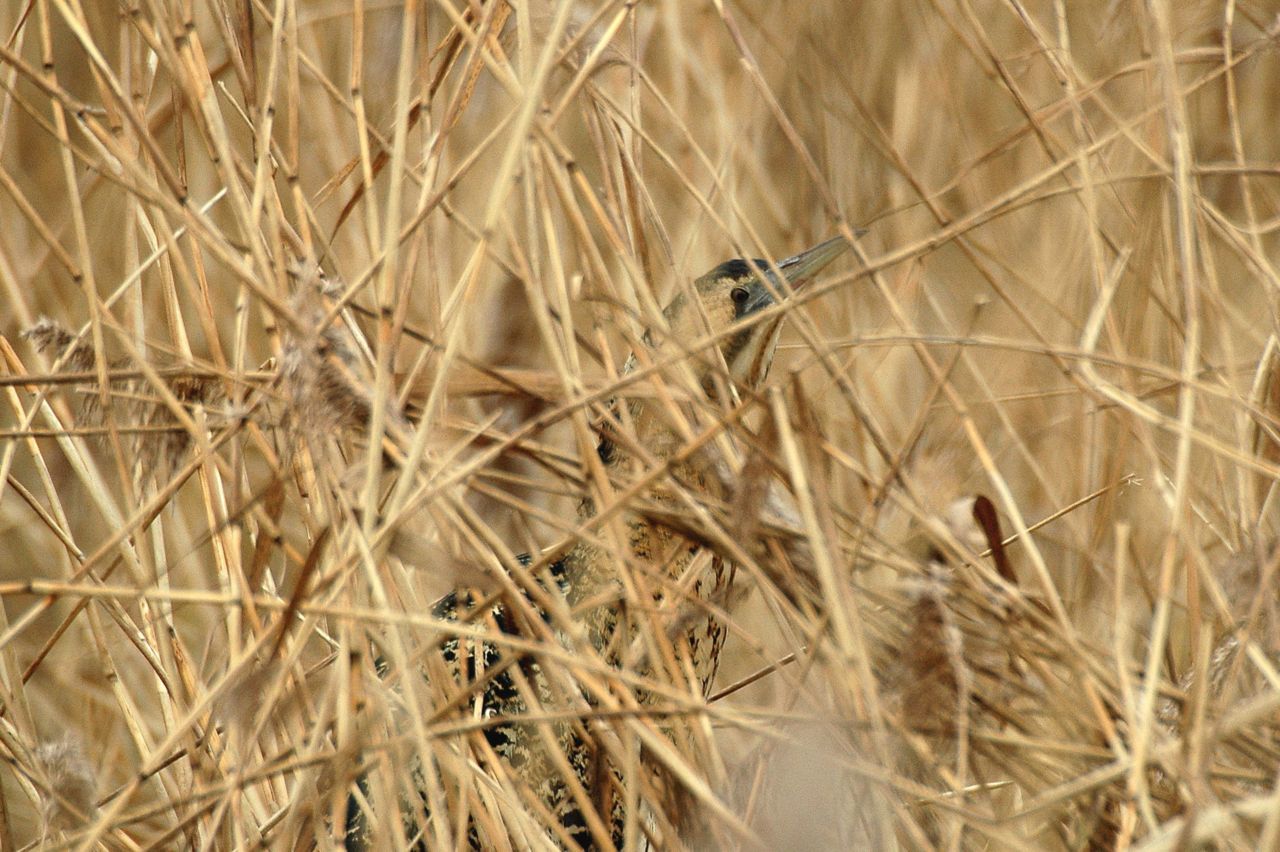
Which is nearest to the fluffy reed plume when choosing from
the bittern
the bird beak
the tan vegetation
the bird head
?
the tan vegetation

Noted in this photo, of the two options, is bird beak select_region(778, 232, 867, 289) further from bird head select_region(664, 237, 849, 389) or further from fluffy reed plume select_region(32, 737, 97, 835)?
fluffy reed plume select_region(32, 737, 97, 835)

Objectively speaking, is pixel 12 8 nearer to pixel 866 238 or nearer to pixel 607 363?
pixel 866 238

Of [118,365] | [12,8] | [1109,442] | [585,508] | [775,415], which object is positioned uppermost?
[12,8]

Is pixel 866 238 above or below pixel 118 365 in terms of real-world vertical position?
below

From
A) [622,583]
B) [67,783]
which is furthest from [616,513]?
[67,783]

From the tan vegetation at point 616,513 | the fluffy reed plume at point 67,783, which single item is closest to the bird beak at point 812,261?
the tan vegetation at point 616,513

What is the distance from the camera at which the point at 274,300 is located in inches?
33.5

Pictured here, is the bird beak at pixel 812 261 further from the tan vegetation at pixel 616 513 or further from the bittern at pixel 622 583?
the tan vegetation at pixel 616 513

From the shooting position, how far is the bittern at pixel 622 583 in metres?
1.19

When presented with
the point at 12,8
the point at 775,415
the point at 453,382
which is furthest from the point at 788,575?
the point at 12,8

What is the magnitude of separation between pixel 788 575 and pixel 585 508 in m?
0.54

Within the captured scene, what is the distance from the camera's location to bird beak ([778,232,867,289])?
1571 mm

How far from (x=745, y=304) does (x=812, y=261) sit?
18 cm

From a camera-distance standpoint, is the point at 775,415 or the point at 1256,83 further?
the point at 1256,83
